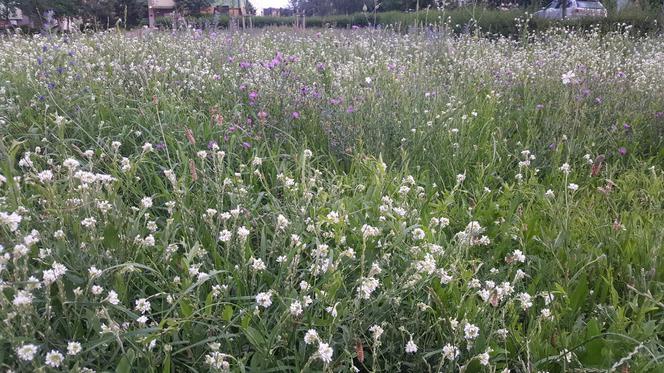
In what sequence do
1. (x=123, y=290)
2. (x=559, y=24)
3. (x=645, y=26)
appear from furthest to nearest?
1. (x=645, y=26)
2. (x=559, y=24)
3. (x=123, y=290)

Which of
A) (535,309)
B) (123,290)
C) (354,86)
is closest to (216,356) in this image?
(123,290)

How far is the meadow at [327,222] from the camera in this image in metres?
1.52

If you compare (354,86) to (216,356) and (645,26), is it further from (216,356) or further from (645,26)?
(645,26)

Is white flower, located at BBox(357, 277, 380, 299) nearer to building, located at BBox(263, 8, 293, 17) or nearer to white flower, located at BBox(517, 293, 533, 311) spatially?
white flower, located at BBox(517, 293, 533, 311)

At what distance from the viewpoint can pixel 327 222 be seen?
6.61ft

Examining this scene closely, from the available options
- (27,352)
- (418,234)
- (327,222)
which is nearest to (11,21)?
(327,222)

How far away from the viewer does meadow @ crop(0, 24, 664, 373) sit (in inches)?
60.0

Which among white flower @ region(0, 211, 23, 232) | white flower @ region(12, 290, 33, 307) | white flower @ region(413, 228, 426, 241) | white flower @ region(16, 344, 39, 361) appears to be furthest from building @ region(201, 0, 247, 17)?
white flower @ region(16, 344, 39, 361)

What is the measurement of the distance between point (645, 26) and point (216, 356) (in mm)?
12300

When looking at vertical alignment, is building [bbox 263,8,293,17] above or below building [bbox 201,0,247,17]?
above

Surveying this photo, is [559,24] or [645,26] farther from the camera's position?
[645,26]

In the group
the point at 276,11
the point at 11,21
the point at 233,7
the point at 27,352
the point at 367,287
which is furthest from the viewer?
the point at 276,11

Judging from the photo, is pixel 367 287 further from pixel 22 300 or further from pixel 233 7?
pixel 233 7

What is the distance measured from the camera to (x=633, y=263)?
2.17m
